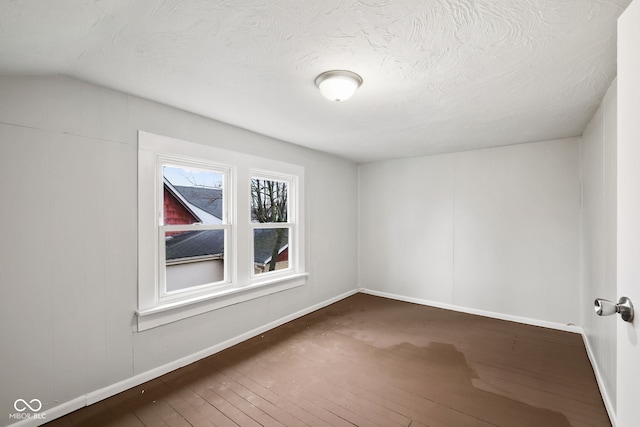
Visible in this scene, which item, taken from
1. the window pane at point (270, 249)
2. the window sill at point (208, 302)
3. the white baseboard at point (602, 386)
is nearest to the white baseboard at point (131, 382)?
the window sill at point (208, 302)

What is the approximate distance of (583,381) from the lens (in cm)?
235

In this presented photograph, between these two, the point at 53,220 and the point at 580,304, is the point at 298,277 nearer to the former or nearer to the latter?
the point at 53,220

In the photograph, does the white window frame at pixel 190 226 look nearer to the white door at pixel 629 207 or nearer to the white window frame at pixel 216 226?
the white window frame at pixel 216 226

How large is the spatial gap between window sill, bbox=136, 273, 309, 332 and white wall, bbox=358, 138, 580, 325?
6.50ft

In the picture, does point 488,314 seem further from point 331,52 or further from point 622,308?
point 331,52

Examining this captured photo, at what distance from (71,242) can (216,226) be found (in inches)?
46.4

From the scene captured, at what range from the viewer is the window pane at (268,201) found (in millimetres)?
3504

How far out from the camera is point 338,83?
1.89 metres

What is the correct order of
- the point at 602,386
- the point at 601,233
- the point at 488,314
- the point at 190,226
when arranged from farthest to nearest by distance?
the point at 488,314, the point at 190,226, the point at 601,233, the point at 602,386

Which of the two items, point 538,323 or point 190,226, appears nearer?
point 190,226

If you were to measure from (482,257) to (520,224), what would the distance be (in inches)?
25.6

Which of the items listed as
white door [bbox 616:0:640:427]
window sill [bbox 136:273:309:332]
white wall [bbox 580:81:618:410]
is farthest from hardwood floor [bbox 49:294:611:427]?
white door [bbox 616:0:640:427]

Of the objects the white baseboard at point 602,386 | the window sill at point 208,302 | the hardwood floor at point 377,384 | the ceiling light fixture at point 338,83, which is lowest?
the hardwood floor at point 377,384

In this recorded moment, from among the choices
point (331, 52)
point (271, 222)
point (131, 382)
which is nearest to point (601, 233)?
point (331, 52)
